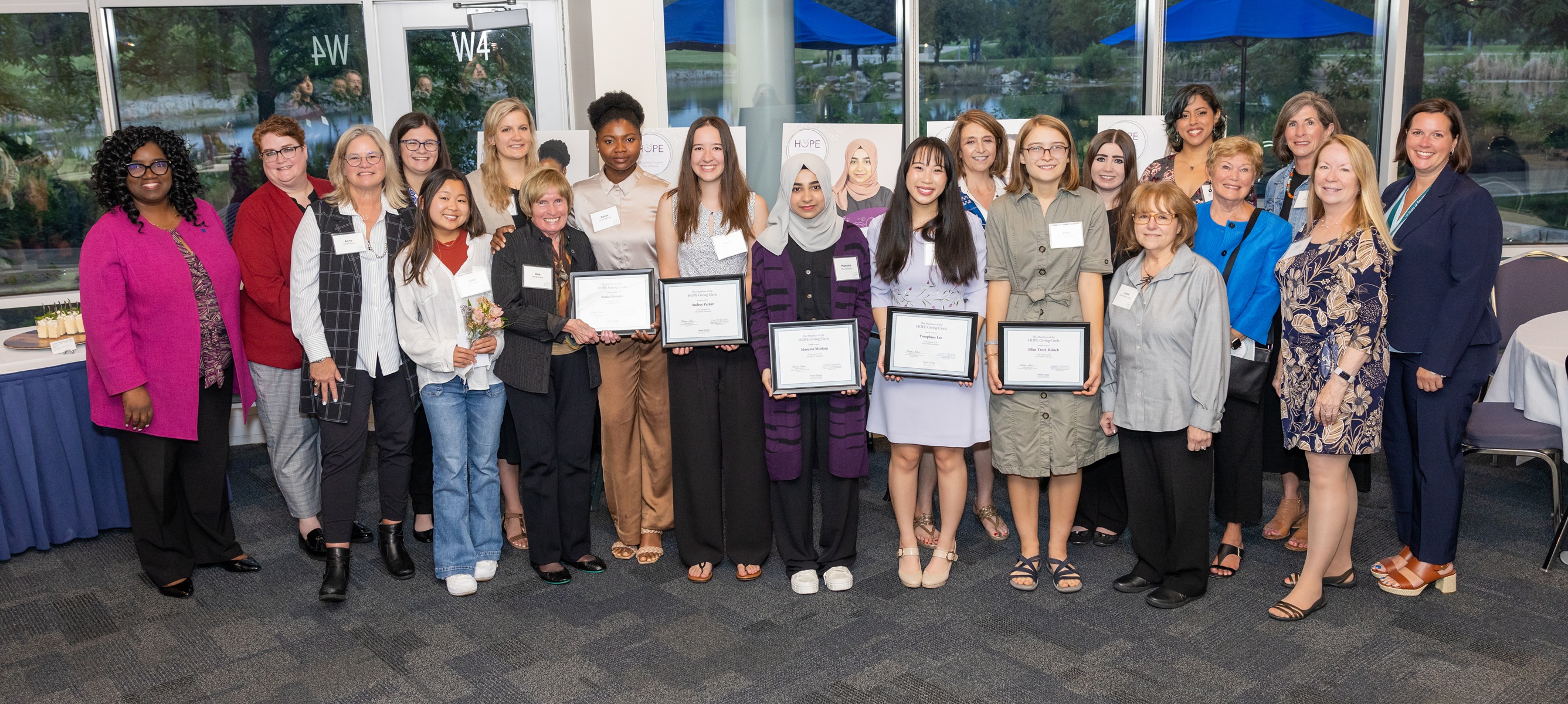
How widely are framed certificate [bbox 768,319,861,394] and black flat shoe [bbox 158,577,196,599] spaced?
2370 mm

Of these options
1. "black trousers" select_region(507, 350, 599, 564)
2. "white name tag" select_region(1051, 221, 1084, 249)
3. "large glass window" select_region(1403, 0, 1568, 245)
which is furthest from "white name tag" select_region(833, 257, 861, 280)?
"large glass window" select_region(1403, 0, 1568, 245)

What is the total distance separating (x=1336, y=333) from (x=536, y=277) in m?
2.64

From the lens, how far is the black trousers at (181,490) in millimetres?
3695

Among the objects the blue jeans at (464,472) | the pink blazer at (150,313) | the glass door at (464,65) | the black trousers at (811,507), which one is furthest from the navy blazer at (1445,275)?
the glass door at (464,65)

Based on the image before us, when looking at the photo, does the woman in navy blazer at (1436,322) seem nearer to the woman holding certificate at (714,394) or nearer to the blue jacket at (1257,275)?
the blue jacket at (1257,275)

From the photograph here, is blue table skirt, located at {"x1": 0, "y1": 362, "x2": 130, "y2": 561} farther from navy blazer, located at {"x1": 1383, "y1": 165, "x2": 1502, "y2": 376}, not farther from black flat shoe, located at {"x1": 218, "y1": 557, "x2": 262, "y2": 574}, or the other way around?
navy blazer, located at {"x1": 1383, "y1": 165, "x2": 1502, "y2": 376}

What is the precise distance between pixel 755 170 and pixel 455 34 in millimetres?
2010

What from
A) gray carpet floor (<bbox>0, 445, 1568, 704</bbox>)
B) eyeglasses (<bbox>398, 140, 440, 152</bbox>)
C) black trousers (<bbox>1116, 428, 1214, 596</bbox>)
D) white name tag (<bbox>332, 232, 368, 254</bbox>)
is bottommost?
gray carpet floor (<bbox>0, 445, 1568, 704</bbox>)

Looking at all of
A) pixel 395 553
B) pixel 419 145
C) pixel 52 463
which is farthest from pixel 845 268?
pixel 52 463

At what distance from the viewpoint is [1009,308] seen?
11.3 feet

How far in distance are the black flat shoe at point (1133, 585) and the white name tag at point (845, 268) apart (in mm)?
1476

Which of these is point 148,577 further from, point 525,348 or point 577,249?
point 577,249

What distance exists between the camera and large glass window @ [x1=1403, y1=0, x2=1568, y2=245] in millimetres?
6023

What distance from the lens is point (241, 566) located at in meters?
3.95
